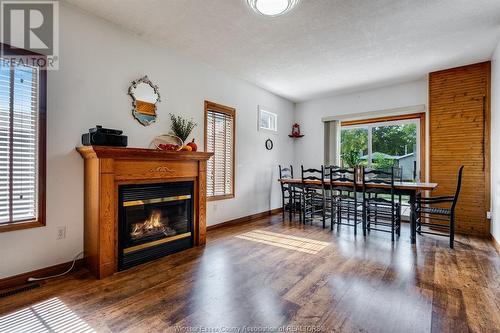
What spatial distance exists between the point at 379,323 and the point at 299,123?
16.5 feet

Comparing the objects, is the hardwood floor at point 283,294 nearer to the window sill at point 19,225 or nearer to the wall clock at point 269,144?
the window sill at point 19,225

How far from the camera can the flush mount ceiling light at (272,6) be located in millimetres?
2344

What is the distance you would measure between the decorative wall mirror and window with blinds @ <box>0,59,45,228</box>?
921 mm

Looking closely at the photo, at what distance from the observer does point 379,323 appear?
1.69 meters

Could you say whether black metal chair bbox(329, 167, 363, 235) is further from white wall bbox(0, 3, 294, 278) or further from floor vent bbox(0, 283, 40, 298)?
floor vent bbox(0, 283, 40, 298)

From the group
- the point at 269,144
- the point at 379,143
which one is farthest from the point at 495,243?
the point at 269,144

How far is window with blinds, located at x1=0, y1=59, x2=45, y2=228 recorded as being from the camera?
→ 218cm

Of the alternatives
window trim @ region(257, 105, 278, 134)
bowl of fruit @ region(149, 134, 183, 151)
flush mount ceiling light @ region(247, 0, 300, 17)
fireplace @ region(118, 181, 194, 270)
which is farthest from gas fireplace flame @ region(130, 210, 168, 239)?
window trim @ region(257, 105, 278, 134)

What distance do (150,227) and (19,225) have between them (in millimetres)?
1146

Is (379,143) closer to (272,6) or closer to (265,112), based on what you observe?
(265,112)

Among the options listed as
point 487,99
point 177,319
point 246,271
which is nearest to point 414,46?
point 487,99

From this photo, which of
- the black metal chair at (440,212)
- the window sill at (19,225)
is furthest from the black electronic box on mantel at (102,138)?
the black metal chair at (440,212)

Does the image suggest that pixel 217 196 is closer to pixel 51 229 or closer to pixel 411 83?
pixel 51 229

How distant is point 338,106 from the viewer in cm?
564
